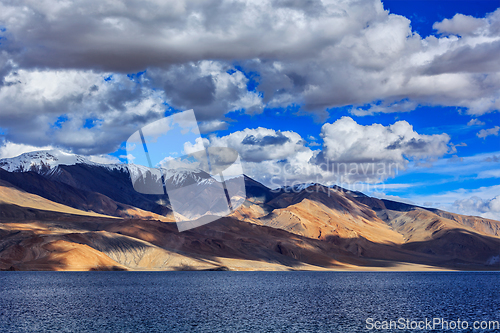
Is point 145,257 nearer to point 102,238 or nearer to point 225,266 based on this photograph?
point 102,238

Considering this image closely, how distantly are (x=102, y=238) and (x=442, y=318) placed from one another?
148 m

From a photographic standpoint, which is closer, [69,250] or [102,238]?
[69,250]

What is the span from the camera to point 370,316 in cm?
6294

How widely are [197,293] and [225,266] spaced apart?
103689mm


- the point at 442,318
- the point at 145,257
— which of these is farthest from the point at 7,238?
the point at 442,318

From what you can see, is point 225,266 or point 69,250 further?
point 225,266

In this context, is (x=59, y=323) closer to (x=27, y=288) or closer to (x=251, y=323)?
(x=251, y=323)

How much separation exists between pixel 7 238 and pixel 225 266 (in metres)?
84.3

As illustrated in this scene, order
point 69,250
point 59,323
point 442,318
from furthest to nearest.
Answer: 1. point 69,250
2. point 442,318
3. point 59,323

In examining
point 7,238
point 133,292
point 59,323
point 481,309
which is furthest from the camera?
point 7,238

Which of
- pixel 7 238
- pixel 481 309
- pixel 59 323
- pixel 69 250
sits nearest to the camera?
pixel 59 323

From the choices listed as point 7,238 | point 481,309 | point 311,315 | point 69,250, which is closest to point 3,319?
point 311,315

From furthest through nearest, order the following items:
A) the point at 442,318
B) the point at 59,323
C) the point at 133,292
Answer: the point at 133,292, the point at 442,318, the point at 59,323

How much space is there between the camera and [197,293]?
A: 9144 centimetres
